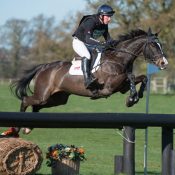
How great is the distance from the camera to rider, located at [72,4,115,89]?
35.9ft

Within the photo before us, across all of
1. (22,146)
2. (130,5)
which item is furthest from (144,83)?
(130,5)

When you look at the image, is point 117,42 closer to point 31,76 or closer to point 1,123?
point 31,76

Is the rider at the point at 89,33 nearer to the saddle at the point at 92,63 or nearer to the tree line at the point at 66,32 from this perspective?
the saddle at the point at 92,63

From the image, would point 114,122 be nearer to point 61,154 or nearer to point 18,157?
point 18,157

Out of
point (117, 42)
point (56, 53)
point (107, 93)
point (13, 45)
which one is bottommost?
point (107, 93)

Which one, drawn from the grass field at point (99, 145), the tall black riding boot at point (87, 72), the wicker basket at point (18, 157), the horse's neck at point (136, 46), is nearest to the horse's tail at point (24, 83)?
the tall black riding boot at point (87, 72)

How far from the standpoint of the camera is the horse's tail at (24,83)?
12.0m

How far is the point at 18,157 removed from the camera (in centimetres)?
746

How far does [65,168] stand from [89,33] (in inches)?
132

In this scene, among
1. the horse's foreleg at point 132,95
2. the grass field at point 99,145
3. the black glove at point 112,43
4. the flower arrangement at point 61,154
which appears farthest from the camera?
the black glove at point 112,43

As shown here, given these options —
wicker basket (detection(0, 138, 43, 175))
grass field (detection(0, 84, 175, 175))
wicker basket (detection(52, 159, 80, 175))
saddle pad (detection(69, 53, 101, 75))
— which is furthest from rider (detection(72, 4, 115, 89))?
wicker basket (detection(0, 138, 43, 175))

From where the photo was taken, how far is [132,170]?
6.76 metres

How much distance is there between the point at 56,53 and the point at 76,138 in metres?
36.3

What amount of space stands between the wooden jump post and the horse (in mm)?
3905
